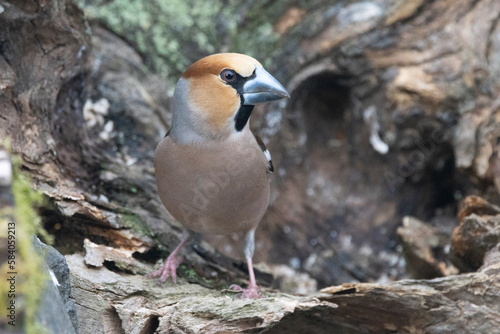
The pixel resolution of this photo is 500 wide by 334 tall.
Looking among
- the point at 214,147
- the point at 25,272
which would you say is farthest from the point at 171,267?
the point at 25,272

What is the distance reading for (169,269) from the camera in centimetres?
348

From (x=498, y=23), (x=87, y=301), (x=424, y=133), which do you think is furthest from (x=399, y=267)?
(x=87, y=301)

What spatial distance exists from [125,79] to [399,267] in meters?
3.30

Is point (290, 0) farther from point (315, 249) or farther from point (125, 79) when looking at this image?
point (315, 249)

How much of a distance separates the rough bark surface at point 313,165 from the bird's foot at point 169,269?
0.10 metres

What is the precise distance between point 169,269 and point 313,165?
281 cm

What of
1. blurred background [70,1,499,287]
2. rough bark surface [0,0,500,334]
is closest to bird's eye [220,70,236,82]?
rough bark surface [0,0,500,334]

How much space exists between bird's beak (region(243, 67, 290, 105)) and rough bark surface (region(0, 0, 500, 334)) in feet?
3.92

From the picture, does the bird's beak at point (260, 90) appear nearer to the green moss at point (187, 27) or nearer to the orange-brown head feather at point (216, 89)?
the orange-brown head feather at point (216, 89)

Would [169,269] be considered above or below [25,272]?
below

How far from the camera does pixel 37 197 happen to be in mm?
3119

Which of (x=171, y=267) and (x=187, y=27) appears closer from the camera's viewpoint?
(x=171, y=267)

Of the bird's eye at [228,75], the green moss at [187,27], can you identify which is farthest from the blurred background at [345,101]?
the bird's eye at [228,75]

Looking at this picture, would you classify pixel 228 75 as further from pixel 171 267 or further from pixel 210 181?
pixel 171 267
